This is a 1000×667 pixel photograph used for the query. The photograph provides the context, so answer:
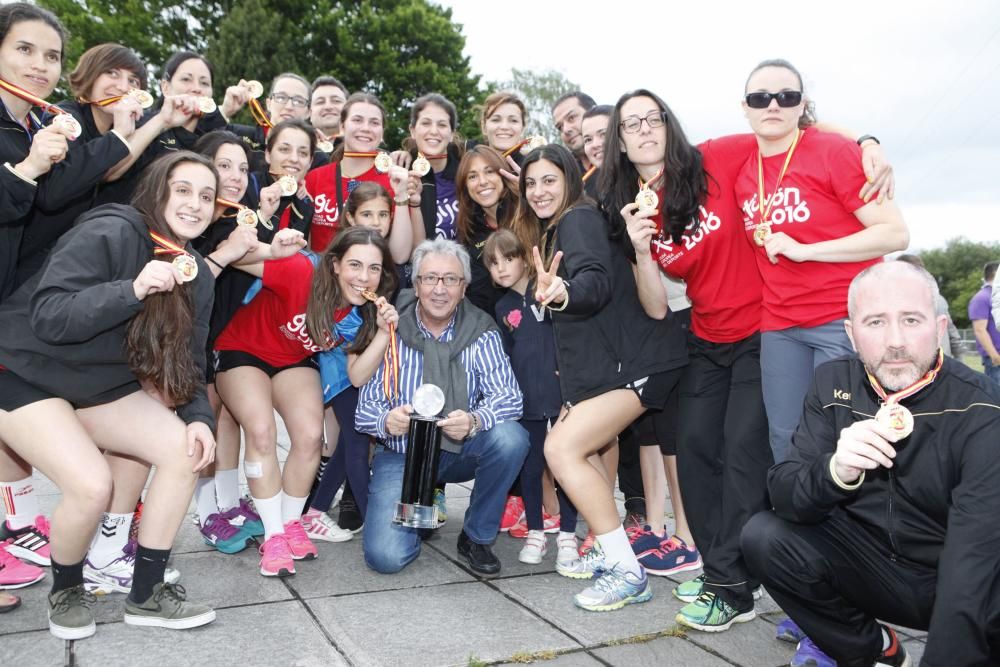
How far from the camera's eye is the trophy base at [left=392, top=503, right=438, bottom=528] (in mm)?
→ 4270

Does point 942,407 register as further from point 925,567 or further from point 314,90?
point 314,90

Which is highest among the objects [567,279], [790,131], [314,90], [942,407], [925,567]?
[314,90]

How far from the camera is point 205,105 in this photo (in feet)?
15.5

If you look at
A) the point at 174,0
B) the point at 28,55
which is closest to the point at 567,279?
the point at 28,55

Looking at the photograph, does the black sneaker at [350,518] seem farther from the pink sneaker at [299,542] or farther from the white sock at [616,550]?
the white sock at [616,550]

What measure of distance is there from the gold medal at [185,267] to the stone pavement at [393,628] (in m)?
1.53

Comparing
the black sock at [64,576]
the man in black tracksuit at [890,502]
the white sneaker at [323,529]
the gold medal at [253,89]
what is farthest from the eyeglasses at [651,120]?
the black sock at [64,576]

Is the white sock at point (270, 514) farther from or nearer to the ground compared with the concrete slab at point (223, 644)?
farther from the ground

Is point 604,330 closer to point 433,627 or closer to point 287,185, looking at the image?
point 433,627

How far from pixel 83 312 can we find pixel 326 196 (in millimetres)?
2398

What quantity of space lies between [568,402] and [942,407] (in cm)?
181

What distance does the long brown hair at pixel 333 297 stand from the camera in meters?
4.62

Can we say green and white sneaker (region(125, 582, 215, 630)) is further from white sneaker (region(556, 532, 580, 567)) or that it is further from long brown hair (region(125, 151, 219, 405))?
white sneaker (region(556, 532, 580, 567))

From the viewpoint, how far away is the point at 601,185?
421 centimetres
